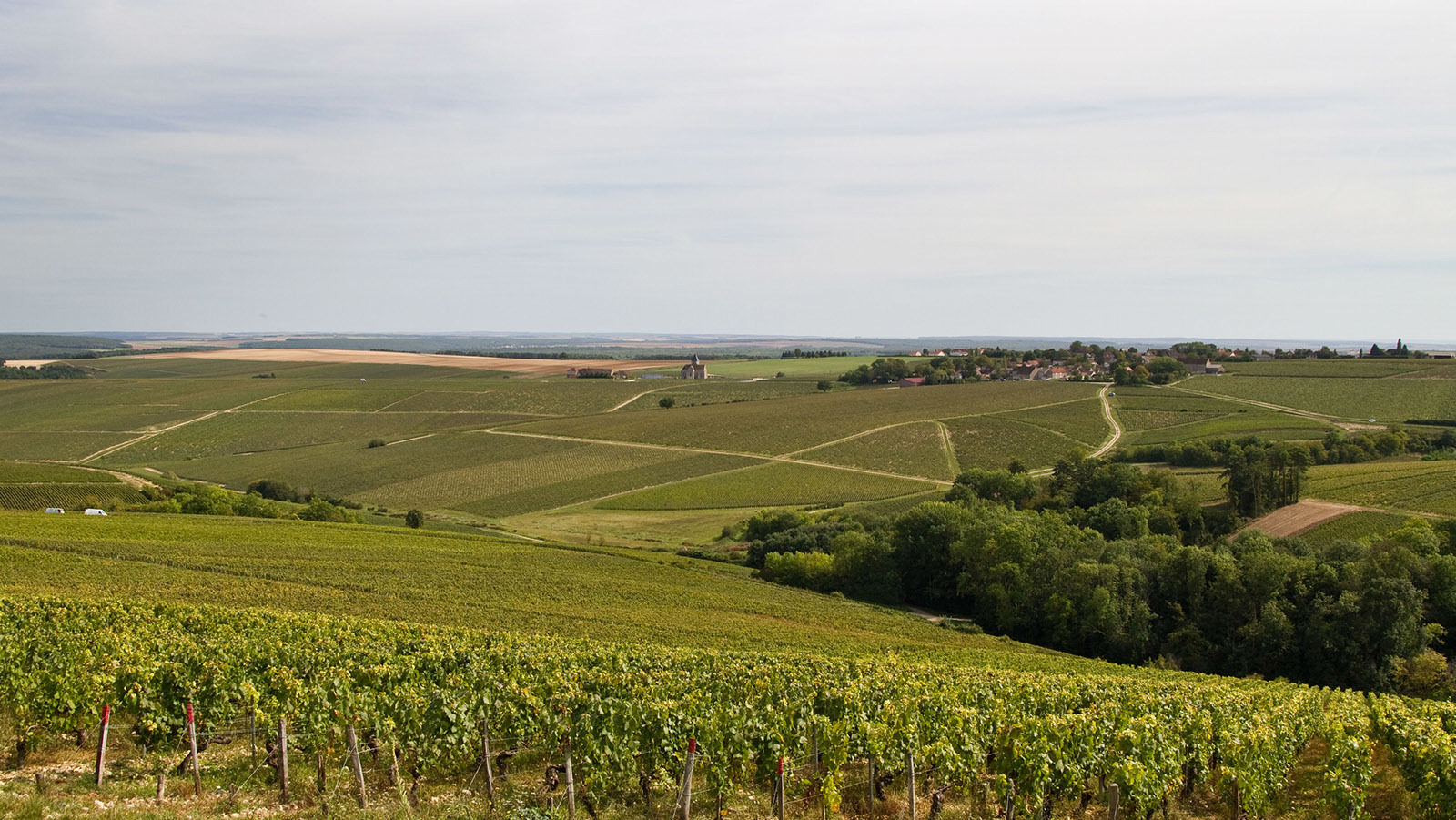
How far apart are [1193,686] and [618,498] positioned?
5998 centimetres

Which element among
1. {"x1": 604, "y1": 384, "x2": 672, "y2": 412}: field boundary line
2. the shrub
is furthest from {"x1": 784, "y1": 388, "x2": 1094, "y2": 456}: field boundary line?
the shrub

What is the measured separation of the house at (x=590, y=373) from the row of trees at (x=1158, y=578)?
350ft

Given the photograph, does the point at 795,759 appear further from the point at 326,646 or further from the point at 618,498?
the point at 618,498

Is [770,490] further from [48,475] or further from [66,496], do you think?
[48,475]

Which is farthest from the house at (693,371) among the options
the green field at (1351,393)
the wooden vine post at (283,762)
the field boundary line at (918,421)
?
the wooden vine post at (283,762)

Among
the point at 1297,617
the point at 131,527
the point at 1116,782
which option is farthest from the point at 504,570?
the point at 1297,617

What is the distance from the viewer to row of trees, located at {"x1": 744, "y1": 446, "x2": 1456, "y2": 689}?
38.5 m

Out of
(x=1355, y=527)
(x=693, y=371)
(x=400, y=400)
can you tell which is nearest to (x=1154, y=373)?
(x=1355, y=527)

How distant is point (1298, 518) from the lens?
6044 cm

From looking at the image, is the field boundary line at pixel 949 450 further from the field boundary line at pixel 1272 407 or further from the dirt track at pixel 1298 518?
the field boundary line at pixel 1272 407

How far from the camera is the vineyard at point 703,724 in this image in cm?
1520

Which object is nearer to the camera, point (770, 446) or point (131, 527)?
point (131, 527)

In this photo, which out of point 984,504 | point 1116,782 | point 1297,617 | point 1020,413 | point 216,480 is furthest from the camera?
point 1020,413

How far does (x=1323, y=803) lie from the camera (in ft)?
53.1
